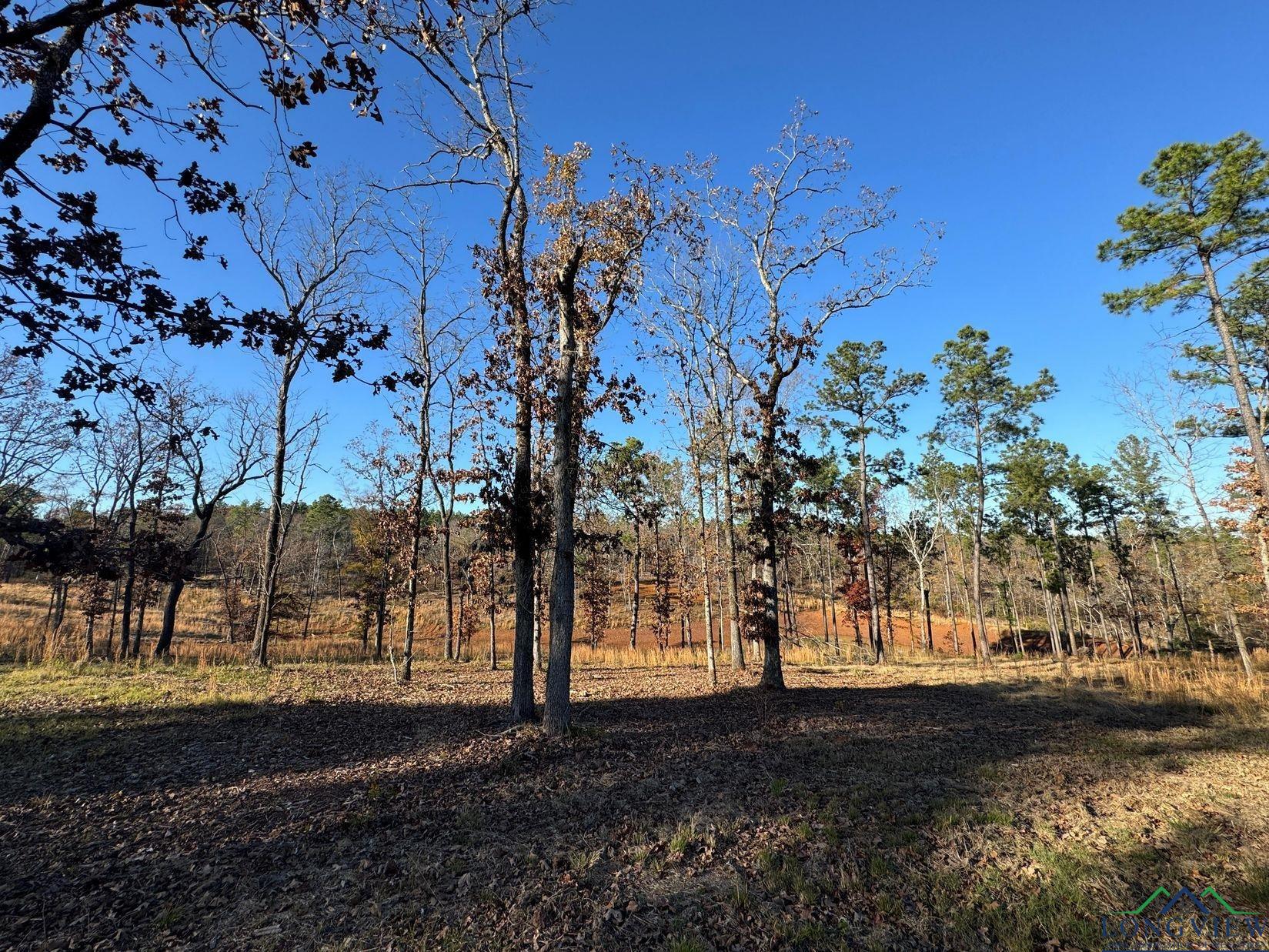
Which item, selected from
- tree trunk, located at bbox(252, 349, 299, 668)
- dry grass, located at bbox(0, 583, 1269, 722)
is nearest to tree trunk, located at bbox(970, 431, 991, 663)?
dry grass, located at bbox(0, 583, 1269, 722)

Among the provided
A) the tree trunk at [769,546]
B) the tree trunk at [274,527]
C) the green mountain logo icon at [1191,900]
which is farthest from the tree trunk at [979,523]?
the tree trunk at [274,527]

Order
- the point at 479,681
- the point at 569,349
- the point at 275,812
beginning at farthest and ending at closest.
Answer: the point at 479,681
the point at 569,349
the point at 275,812

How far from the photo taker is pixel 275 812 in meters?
5.75

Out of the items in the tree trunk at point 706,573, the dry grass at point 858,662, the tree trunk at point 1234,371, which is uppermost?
the tree trunk at point 1234,371

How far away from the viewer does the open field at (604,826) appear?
3957 mm

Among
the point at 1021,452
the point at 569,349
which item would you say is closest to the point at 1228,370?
the point at 1021,452

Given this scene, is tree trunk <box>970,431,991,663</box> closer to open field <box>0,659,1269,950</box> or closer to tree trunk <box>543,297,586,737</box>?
open field <box>0,659,1269,950</box>

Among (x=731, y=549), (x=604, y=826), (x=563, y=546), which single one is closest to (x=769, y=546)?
(x=731, y=549)

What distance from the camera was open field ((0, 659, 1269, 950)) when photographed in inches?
156

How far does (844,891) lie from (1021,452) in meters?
30.9

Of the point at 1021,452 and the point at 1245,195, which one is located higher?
the point at 1245,195

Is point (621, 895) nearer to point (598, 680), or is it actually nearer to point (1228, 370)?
point (598, 680)

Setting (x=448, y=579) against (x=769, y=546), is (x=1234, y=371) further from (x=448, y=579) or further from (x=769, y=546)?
(x=448, y=579)

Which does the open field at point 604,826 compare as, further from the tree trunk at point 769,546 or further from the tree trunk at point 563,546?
the tree trunk at point 769,546
